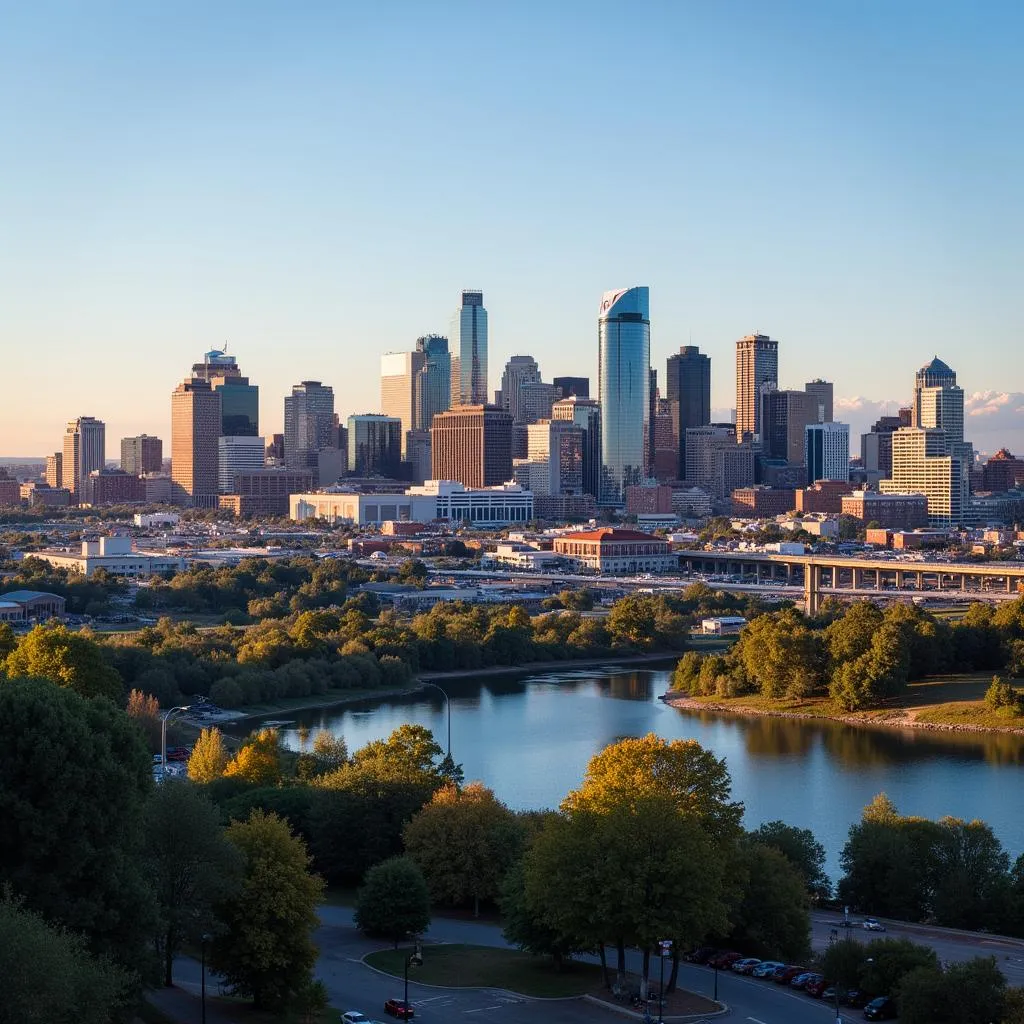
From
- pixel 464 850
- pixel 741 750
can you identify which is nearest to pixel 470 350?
pixel 741 750

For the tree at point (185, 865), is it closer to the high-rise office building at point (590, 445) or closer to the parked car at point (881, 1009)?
the parked car at point (881, 1009)

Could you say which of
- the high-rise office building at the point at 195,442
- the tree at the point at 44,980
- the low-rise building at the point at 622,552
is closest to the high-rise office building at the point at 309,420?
the high-rise office building at the point at 195,442

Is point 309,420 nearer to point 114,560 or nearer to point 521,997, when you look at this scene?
point 114,560

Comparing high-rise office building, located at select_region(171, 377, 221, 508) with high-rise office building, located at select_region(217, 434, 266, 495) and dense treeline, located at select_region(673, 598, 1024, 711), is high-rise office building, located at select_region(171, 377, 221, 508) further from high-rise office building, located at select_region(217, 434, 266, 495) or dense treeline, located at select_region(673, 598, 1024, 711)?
dense treeline, located at select_region(673, 598, 1024, 711)

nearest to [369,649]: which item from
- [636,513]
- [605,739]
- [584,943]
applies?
[605,739]

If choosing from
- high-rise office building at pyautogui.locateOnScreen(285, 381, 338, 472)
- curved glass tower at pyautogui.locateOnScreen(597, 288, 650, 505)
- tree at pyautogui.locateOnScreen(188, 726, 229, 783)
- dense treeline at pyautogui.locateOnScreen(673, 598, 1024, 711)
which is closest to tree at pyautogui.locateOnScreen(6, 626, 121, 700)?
tree at pyautogui.locateOnScreen(188, 726, 229, 783)

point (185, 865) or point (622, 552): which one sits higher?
point (622, 552)
